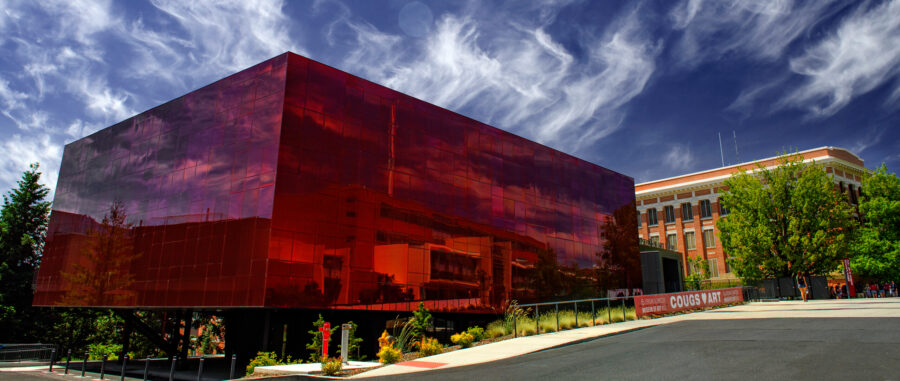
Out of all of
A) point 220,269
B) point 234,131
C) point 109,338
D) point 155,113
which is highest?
point 155,113

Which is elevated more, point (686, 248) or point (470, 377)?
point (686, 248)

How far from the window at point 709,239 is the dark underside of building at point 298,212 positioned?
4512 cm

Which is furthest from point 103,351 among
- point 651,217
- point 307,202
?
point 651,217

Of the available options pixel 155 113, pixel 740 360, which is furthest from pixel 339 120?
pixel 740 360

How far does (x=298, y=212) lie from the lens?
22.0 metres

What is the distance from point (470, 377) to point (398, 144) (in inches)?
645

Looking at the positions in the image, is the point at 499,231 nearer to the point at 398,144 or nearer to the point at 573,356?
the point at 398,144

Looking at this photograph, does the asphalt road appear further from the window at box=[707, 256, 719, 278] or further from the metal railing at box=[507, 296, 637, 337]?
the window at box=[707, 256, 719, 278]

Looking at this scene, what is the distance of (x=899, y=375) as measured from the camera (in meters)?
9.32

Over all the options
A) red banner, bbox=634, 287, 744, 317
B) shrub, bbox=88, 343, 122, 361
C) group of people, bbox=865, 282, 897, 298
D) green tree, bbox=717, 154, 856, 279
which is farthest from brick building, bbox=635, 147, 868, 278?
shrub, bbox=88, 343, 122, 361

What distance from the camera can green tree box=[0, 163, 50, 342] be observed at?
42059 millimetres

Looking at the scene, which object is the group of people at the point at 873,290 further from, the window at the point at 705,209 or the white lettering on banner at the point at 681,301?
the white lettering on banner at the point at 681,301

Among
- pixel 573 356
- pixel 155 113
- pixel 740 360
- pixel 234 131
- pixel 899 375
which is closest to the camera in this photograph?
pixel 899 375

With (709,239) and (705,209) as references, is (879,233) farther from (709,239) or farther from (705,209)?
(705,209)
